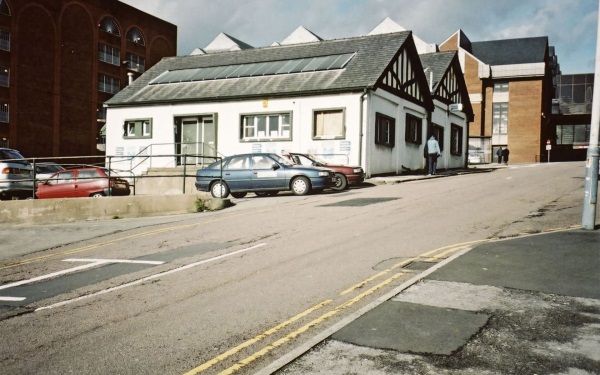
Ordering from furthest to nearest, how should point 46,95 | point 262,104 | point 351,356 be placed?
point 46,95
point 262,104
point 351,356

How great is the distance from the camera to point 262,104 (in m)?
27.3

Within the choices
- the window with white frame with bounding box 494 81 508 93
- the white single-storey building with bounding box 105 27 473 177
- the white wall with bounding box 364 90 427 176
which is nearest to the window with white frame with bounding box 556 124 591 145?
the window with white frame with bounding box 494 81 508 93

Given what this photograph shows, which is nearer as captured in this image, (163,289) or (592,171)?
(163,289)

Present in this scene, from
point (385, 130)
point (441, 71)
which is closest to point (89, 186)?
point (385, 130)

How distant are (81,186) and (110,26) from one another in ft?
126

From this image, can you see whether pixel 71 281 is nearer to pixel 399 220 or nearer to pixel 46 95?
pixel 399 220

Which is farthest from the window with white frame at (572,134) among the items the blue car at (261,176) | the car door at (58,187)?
the car door at (58,187)

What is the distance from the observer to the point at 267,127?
27422mm

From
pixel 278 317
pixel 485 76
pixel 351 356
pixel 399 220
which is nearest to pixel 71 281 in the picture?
pixel 278 317

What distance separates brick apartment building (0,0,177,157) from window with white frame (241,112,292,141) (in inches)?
943

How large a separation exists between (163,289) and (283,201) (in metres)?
10.00

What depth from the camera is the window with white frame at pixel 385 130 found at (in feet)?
85.0

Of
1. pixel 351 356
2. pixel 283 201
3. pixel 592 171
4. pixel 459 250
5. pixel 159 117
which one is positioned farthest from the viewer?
pixel 159 117

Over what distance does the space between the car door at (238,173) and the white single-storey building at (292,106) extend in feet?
15.8
